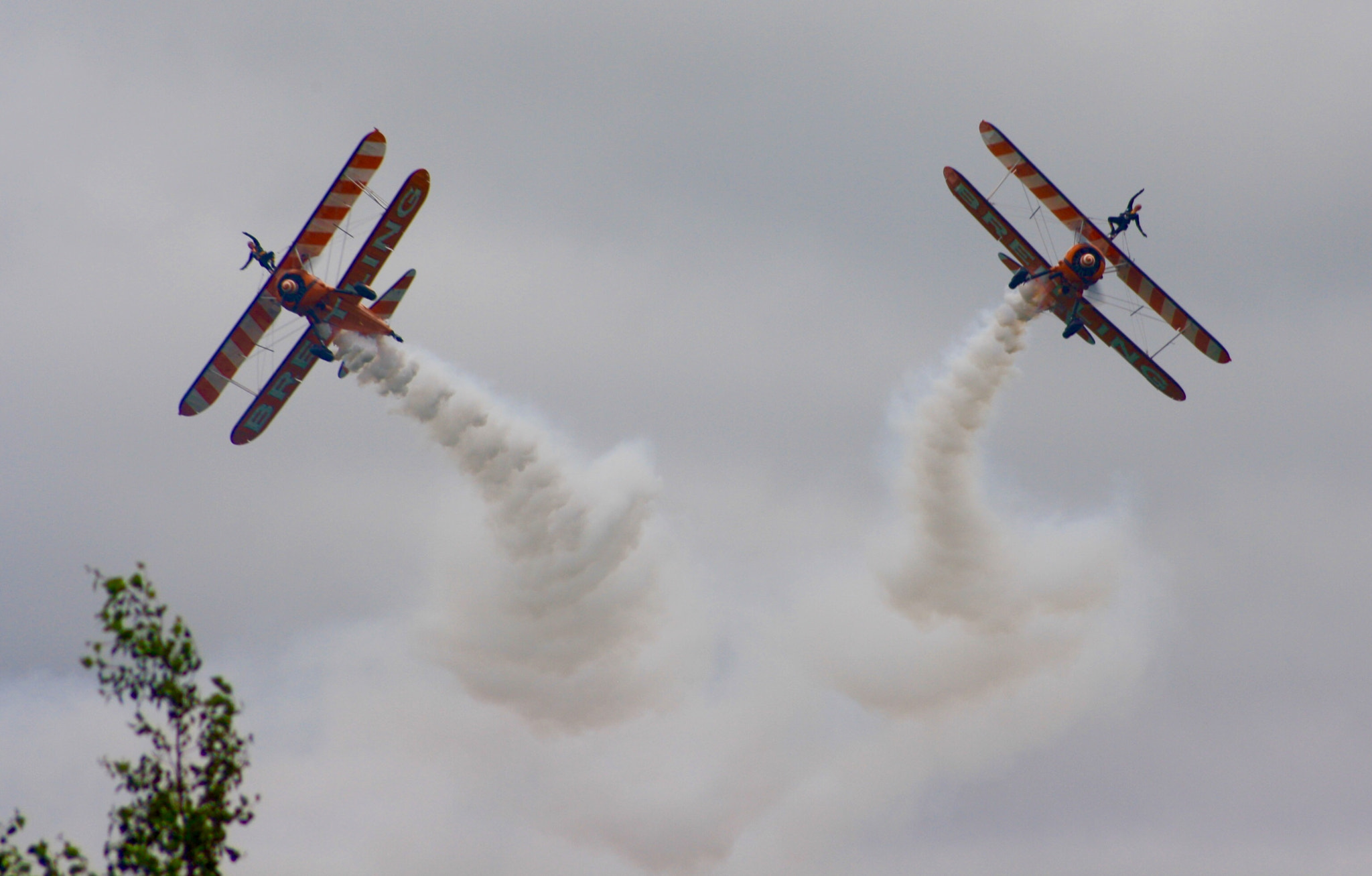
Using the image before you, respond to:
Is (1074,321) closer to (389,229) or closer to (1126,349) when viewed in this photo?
(1126,349)

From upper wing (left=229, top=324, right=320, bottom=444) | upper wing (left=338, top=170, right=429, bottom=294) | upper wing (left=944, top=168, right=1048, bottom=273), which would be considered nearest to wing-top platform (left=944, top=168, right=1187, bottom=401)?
upper wing (left=944, top=168, right=1048, bottom=273)

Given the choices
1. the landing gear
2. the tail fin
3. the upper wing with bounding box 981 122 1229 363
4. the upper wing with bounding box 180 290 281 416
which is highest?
the upper wing with bounding box 981 122 1229 363

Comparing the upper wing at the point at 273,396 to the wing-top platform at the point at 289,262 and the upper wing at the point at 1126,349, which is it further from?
the upper wing at the point at 1126,349

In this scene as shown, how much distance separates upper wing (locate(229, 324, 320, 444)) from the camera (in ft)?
183

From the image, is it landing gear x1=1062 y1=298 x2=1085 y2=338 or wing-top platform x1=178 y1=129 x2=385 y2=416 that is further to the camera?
landing gear x1=1062 y1=298 x2=1085 y2=338

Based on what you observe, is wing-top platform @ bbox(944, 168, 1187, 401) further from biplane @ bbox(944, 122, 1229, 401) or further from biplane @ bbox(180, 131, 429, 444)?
biplane @ bbox(180, 131, 429, 444)

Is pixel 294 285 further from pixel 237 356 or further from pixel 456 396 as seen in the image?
pixel 456 396

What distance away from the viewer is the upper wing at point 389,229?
52.0 metres

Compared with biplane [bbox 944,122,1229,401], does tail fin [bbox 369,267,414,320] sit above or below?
below

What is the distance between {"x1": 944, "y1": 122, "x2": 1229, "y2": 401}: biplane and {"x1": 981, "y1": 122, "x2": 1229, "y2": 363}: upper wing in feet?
0.07

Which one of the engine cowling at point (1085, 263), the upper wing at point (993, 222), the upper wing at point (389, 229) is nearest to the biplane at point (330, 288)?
the upper wing at point (389, 229)

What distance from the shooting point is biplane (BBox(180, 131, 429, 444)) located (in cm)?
5228

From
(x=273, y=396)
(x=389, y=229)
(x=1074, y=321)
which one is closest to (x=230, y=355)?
(x=273, y=396)

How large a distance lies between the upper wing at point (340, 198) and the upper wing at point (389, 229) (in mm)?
1456
